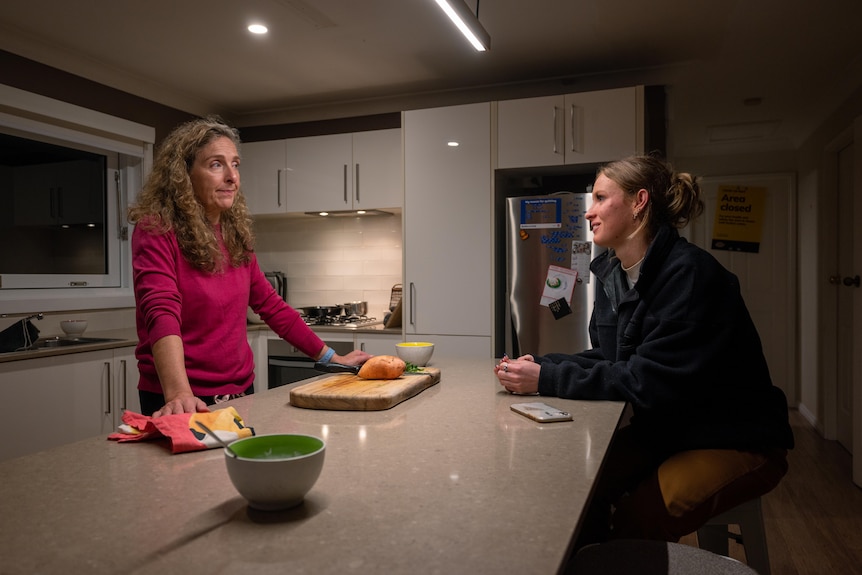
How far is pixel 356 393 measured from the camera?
137 centimetres

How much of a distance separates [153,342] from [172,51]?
2702mm

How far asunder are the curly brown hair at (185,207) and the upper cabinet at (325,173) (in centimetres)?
226

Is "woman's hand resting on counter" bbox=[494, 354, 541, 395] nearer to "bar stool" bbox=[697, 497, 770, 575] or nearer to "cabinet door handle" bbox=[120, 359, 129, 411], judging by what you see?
"bar stool" bbox=[697, 497, 770, 575]

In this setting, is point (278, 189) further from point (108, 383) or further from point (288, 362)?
point (108, 383)

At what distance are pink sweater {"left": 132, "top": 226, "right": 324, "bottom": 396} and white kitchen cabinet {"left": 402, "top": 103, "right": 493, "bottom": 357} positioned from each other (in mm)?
2045

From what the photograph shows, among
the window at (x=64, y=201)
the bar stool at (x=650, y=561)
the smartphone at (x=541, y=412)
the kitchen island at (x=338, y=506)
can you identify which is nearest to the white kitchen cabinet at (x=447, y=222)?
the window at (x=64, y=201)

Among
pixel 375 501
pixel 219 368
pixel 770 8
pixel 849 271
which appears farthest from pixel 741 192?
pixel 375 501

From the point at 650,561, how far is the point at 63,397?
2738 millimetres

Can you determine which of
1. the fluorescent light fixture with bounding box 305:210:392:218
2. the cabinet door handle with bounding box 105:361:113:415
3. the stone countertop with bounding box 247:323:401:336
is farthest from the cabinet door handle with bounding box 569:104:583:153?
the cabinet door handle with bounding box 105:361:113:415

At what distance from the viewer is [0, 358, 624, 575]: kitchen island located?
63 centimetres

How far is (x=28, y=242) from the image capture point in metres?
3.51

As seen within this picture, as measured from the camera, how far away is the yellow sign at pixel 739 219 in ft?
18.4

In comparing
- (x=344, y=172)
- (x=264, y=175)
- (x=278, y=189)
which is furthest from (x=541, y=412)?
(x=264, y=175)

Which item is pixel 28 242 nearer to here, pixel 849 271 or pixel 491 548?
pixel 491 548
